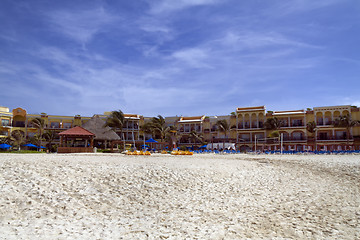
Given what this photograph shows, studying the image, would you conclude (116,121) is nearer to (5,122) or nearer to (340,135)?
(5,122)

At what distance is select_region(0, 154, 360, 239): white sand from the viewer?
6039 mm

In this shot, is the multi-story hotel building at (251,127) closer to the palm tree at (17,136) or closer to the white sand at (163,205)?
the palm tree at (17,136)

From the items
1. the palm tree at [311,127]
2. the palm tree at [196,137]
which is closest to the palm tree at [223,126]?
the palm tree at [196,137]

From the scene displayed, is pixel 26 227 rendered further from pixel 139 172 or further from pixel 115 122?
pixel 115 122

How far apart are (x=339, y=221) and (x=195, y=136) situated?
141 feet

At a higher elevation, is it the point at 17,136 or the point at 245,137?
the point at 245,137

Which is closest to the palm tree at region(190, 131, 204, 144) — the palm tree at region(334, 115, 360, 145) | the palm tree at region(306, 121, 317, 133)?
Result: the palm tree at region(306, 121, 317, 133)

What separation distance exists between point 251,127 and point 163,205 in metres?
43.2

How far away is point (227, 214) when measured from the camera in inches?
294

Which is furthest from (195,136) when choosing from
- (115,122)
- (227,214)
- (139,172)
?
(227,214)

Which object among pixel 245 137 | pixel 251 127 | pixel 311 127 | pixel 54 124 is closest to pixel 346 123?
pixel 311 127

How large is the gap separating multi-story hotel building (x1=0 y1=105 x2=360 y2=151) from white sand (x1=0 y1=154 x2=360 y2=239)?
3196 centimetres

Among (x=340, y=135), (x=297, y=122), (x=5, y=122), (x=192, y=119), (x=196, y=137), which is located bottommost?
(x=196, y=137)

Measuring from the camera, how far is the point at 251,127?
4928 centimetres
